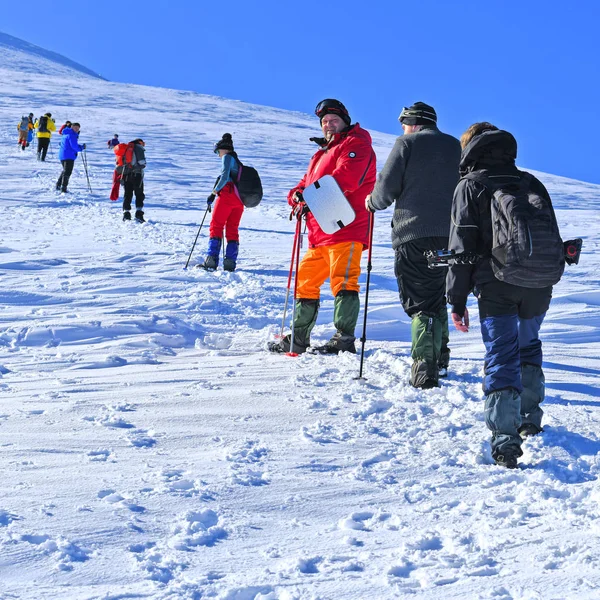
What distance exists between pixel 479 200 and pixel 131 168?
12062 mm

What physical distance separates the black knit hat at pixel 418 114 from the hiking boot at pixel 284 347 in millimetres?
2004

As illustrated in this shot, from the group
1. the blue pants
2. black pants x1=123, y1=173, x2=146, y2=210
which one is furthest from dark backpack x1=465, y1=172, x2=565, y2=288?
black pants x1=123, y1=173, x2=146, y2=210

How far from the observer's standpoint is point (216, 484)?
3.21 metres

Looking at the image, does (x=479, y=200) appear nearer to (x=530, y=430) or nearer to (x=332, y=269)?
(x=530, y=430)

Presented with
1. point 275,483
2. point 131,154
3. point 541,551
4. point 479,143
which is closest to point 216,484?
point 275,483

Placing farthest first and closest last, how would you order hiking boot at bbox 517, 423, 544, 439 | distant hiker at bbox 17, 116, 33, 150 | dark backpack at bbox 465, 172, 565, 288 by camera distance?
distant hiker at bbox 17, 116, 33, 150 → hiking boot at bbox 517, 423, 544, 439 → dark backpack at bbox 465, 172, 565, 288

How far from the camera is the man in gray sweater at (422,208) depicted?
481 cm

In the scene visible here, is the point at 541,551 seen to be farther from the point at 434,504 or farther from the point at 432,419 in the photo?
the point at 432,419

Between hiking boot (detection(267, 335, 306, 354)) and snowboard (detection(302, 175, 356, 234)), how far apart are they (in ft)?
3.18

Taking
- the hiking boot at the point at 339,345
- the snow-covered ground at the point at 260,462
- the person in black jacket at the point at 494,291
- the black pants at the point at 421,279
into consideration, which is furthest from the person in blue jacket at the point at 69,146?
the person in black jacket at the point at 494,291

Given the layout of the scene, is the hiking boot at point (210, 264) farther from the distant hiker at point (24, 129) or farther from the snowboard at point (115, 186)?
the distant hiker at point (24, 129)

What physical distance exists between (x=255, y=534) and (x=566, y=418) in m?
2.24

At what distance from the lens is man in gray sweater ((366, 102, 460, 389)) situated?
481cm

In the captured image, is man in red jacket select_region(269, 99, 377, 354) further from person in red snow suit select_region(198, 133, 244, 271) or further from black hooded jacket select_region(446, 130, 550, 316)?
person in red snow suit select_region(198, 133, 244, 271)
